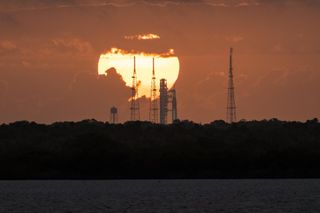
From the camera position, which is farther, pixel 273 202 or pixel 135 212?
pixel 273 202

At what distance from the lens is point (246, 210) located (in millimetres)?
121188

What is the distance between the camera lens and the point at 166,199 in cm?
14662

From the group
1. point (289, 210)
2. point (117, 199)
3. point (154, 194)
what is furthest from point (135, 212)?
point (154, 194)

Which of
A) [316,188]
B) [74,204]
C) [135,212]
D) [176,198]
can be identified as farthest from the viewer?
[316,188]

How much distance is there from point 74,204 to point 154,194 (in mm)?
27777

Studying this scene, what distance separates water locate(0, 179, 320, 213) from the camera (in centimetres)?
12525

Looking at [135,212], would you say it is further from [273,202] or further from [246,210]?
[273,202]

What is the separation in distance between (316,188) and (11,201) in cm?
5634

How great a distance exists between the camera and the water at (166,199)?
125 m

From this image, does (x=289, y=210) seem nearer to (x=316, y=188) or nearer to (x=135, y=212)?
(x=135, y=212)

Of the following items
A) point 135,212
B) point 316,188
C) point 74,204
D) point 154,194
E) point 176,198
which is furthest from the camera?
point 316,188

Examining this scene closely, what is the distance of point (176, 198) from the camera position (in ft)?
489

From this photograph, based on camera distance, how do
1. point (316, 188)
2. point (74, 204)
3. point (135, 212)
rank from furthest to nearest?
1. point (316, 188)
2. point (74, 204)
3. point (135, 212)

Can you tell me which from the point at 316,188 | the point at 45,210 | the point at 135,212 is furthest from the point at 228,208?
the point at 316,188
